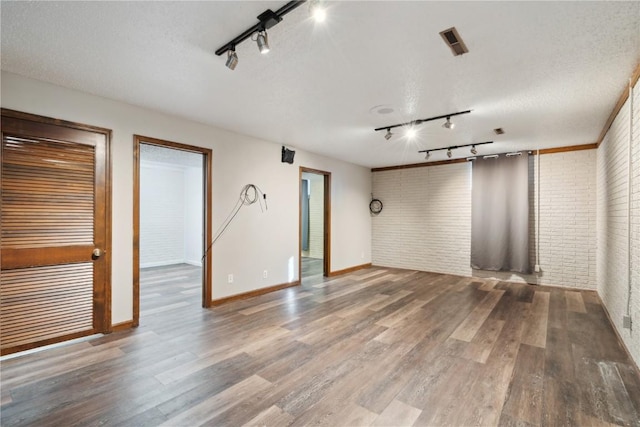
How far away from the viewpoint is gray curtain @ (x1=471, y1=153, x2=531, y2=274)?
554 centimetres

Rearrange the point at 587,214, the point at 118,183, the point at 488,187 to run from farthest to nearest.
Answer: the point at 488,187
the point at 587,214
the point at 118,183

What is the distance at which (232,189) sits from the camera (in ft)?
14.5

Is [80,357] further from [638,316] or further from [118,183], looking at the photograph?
[638,316]

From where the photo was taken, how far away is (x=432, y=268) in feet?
22.0

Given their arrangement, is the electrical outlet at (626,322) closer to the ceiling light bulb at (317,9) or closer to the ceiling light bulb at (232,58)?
the ceiling light bulb at (317,9)

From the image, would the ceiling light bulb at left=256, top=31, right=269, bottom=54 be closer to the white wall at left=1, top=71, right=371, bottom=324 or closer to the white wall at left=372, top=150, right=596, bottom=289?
the white wall at left=1, top=71, right=371, bottom=324

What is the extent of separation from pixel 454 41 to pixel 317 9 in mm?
1058

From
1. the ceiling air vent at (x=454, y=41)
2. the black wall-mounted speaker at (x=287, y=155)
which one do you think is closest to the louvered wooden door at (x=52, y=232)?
the black wall-mounted speaker at (x=287, y=155)

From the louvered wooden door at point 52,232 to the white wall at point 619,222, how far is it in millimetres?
5052

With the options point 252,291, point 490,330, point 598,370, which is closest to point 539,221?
point 490,330

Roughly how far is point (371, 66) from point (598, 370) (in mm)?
3154

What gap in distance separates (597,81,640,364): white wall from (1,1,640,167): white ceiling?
0.45 m

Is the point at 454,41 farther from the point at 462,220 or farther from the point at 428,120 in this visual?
the point at 462,220

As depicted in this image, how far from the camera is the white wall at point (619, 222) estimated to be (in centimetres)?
255
